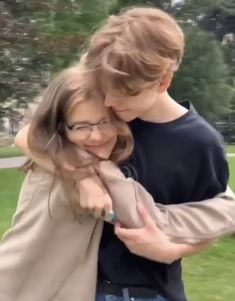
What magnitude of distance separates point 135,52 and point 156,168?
34cm

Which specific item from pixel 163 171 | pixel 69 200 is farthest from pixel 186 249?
pixel 69 200

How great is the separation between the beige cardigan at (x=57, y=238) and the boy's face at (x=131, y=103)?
14cm

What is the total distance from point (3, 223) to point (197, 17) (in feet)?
60.5

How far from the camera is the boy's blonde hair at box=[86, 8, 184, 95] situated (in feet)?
5.90

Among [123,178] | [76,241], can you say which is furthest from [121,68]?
[76,241]

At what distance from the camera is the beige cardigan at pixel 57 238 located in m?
1.95

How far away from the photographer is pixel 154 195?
2.00m

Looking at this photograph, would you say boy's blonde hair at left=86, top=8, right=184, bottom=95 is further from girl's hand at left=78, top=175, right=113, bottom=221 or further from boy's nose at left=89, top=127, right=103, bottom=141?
girl's hand at left=78, top=175, right=113, bottom=221

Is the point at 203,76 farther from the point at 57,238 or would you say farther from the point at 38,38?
the point at 57,238

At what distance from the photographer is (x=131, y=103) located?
6.14 ft

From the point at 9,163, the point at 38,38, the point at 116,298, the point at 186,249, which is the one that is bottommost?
the point at 9,163

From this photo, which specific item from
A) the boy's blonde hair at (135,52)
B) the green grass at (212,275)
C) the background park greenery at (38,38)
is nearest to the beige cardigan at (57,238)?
the boy's blonde hair at (135,52)

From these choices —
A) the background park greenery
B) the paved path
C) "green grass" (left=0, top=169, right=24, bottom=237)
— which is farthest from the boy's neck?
the paved path

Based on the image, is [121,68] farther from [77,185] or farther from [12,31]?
[12,31]
